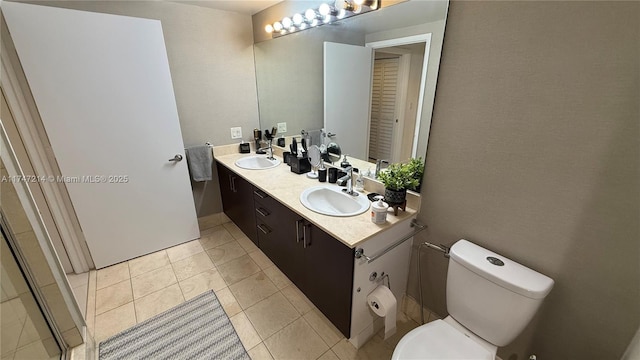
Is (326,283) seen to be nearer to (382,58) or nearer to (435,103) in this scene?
(435,103)

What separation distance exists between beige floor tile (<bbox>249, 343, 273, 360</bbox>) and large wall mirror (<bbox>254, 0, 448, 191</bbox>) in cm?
139

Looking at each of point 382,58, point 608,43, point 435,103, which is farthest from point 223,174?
point 608,43

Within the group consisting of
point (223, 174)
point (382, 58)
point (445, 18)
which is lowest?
point (223, 174)

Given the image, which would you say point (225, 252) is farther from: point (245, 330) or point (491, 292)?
point (491, 292)

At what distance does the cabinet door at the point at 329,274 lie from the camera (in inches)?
52.5

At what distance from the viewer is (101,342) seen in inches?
61.3

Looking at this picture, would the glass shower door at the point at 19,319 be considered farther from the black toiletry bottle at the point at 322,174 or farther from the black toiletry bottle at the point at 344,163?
the black toiletry bottle at the point at 344,163

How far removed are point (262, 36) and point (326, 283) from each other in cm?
227

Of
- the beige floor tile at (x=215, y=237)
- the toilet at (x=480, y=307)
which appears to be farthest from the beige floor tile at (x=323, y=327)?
the beige floor tile at (x=215, y=237)

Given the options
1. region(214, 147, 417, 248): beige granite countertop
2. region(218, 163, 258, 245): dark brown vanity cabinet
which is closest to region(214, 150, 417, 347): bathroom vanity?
region(214, 147, 417, 248): beige granite countertop

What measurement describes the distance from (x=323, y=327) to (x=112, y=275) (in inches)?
70.9

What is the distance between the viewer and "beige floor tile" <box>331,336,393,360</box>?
1.48 metres

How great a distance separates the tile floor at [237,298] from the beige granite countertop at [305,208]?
762mm

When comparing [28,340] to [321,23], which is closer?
[28,340]
